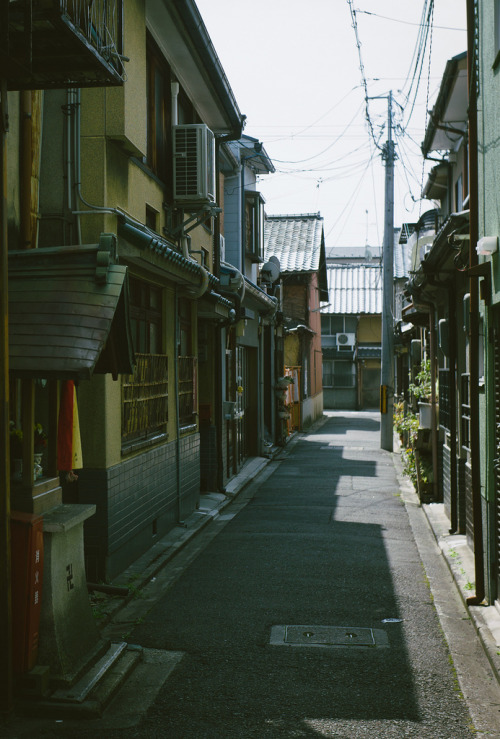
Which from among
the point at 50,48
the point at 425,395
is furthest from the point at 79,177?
the point at 425,395

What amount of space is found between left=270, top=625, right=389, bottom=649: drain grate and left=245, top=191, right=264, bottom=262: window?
16.0m

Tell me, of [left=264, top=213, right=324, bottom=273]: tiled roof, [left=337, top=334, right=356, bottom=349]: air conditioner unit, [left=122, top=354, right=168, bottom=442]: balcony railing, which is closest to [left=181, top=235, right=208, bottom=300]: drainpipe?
[left=122, top=354, right=168, bottom=442]: balcony railing

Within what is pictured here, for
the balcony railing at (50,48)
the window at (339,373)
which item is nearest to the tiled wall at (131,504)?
the balcony railing at (50,48)

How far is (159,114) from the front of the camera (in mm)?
11680

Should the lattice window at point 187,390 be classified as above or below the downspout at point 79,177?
below

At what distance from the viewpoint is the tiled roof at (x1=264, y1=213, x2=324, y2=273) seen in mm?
34844

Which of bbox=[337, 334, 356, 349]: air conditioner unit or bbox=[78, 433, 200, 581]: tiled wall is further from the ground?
bbox=[337, 334, 356, 349]: air conditioner unit

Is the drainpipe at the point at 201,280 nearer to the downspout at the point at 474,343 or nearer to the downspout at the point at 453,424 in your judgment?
the downspout at the point at 453,424

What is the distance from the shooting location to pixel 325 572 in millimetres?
9500

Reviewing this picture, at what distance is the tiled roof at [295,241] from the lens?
114 feet

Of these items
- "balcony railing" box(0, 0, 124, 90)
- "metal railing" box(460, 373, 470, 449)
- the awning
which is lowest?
"metal railing" box(460, 373, 470, 449)

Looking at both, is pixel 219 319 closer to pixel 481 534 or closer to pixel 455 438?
pixel 455 438

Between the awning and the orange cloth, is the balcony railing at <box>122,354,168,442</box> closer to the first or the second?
the orange cloth

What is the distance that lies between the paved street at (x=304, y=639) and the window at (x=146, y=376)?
1859 millimetres
